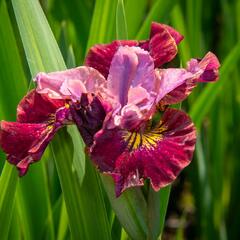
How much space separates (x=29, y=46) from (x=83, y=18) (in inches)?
22.1

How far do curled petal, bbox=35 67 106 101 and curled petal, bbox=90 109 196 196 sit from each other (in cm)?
7

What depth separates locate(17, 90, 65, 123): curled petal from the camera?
2.43 feet

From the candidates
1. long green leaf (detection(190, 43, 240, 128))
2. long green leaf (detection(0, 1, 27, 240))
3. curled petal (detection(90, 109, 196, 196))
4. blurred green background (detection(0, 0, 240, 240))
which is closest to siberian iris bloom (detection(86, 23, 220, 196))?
curled petal (detection(90, 109, 196, 196))

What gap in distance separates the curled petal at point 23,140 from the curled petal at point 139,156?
0.07 metres

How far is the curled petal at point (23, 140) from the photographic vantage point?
2.30 feet

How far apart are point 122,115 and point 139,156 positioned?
49 mm

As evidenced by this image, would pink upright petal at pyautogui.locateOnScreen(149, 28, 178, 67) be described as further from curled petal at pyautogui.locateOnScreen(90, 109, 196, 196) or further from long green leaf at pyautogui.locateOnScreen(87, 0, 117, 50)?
long green leaf at pyautogui.locateOnScreen(87, 0, 117, 50)

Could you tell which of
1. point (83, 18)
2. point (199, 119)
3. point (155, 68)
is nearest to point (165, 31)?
point (155, 68)

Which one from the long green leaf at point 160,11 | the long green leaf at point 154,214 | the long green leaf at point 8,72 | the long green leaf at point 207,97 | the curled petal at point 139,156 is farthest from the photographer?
the long green leaf at point 207,97

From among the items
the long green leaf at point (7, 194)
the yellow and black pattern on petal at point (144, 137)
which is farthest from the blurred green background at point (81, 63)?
the yellow and black pattern on petal at point (144, 137)

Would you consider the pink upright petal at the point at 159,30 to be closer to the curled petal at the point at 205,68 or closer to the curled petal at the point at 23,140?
the curled petal at the point at 205,68

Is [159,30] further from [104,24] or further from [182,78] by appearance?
[104,24]

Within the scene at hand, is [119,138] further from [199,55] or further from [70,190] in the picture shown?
[199,55]

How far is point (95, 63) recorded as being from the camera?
775mm
